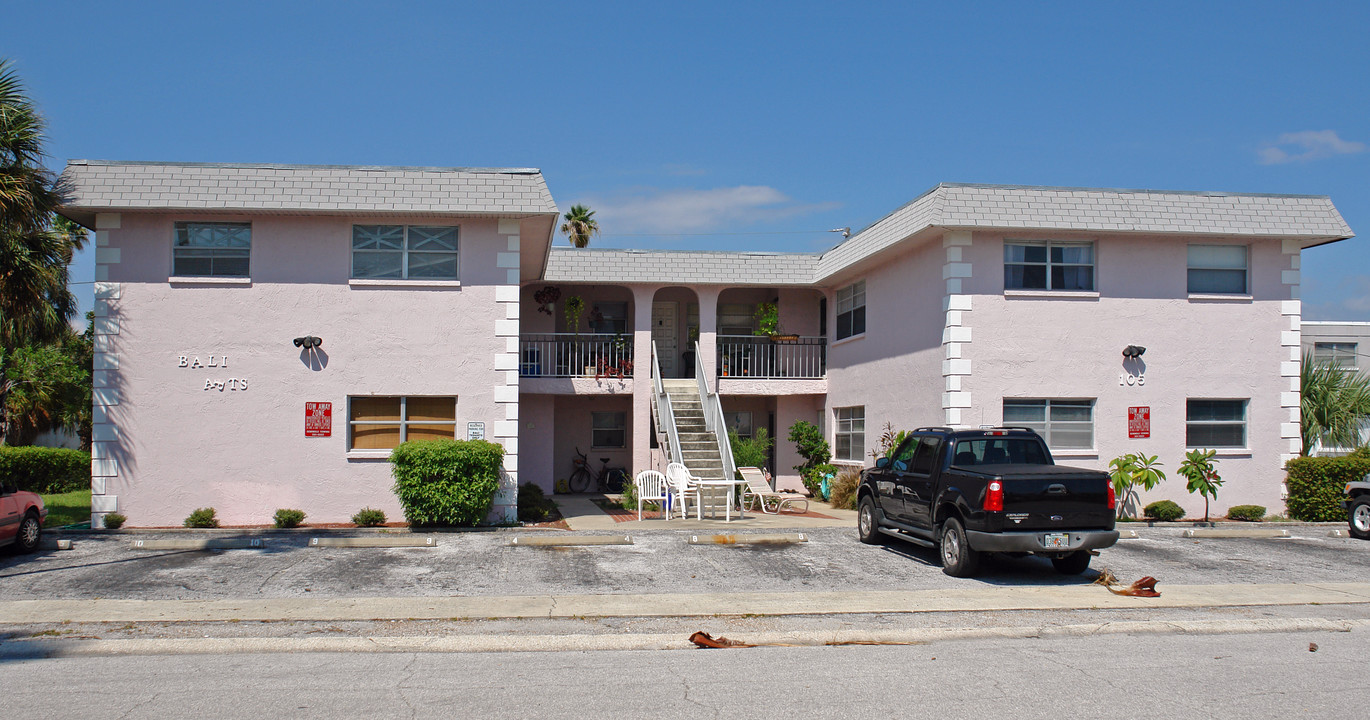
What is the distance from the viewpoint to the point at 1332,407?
2005 cm

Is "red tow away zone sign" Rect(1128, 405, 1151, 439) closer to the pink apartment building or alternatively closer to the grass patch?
the pink apartment building

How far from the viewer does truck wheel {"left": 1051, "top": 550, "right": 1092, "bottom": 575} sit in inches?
475

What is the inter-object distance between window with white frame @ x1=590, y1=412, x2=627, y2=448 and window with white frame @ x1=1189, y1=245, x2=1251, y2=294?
13721 millimetres

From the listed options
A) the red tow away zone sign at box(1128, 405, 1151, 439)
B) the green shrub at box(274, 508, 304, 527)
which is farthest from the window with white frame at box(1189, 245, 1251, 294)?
the green shrub at box(274, 508, 304, 527)

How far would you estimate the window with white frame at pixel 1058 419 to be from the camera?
57.1 ft

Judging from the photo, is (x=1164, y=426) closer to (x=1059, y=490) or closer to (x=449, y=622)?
(x=1059, y=490)

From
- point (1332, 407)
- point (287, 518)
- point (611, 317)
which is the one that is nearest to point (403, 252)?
point (287, 518)

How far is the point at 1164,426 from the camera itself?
57.6 ft

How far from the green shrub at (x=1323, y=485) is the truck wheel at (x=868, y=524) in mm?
9054

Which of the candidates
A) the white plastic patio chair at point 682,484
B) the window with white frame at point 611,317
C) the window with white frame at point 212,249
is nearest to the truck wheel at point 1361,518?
the white plastic patio chair at point 682,484

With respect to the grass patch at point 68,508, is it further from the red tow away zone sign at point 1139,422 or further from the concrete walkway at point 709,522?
the red tow away zone sign at point 1139,422

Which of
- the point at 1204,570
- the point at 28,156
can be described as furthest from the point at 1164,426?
the point at 28,156

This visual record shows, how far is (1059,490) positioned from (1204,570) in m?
3.16

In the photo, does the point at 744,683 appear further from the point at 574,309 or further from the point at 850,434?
the point at 574,309
